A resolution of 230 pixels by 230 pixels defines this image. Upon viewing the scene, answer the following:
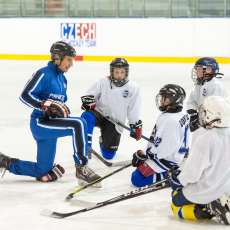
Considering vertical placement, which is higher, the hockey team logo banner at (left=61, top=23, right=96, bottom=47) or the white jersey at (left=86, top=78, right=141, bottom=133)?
the hockey team logo banner at (left=61, top=23, right=96, bottom=47)

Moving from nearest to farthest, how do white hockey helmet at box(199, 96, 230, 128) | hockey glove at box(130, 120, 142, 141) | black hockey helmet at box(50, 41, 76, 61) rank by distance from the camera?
white hockey helmet at box(199, 96, 230, 128)
black hockey helmet at box(50, 41, 76, 61)
hockey glove at box(130, 120, 142, 141)

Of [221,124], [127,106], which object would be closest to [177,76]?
[127,106]

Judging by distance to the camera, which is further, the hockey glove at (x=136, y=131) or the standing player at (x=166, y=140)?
the hockey glove at (x=136, y=131)

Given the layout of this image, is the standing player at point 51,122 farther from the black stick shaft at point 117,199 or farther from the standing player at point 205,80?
the standing player at point 205,80

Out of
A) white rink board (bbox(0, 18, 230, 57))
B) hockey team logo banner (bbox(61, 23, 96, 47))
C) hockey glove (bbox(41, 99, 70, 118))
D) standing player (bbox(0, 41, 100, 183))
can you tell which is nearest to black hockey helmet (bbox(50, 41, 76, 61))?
standing player (bbox(0, 41, 100, 183))

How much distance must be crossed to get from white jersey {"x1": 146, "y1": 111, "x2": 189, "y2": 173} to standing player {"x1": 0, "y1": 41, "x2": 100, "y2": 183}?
0.36 meters

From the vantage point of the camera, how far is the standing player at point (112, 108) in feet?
14.1

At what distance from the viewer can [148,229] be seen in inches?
110

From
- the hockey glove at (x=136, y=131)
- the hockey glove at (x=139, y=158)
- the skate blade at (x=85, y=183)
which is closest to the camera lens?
the hockey glove at (x=139, y=158)

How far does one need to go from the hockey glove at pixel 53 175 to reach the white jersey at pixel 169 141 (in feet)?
1.84

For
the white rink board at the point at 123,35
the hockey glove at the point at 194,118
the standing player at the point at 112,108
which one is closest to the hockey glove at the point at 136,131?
the standing player at the point at 112,108

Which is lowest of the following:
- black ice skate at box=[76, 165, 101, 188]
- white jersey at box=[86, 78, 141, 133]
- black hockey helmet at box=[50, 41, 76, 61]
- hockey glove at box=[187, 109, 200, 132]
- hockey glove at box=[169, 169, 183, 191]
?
black ice skate at box=[76, 165, 101, 188]

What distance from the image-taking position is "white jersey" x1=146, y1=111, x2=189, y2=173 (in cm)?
340

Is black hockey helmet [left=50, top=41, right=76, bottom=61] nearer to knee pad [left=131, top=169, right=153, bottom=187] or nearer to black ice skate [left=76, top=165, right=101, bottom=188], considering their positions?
black ice skate [left=76, top=165, right=101, bottom=188]
